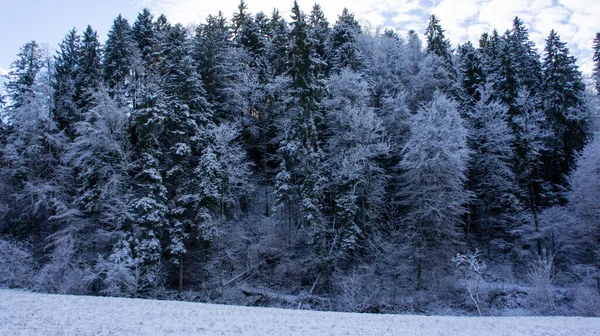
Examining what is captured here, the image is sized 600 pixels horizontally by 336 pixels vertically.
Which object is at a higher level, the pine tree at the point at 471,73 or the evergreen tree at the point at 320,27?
the evergreen tree at the point at 320,27

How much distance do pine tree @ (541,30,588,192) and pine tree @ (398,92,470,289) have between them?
523 inches

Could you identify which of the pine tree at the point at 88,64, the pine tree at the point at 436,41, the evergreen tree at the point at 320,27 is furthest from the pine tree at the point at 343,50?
the pine tree at the point at 88,64

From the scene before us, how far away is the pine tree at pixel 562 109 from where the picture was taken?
3244cm

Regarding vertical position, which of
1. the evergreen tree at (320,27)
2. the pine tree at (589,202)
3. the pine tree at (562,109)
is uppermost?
the evergreen tree at (320,27)

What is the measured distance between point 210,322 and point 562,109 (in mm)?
36128

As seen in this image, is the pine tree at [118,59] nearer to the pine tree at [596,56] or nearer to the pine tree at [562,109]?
the pine tree at [562,109]

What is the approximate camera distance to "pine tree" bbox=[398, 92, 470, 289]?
25422 millimetres

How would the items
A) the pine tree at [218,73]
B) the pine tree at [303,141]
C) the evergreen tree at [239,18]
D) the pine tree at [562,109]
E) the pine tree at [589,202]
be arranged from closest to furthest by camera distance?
the pine tree at [303,141] → the pine tree at [589,202] → the pine tree at [218,73] → the pine tree at [562,109] → the evergreen tree at [239,18]

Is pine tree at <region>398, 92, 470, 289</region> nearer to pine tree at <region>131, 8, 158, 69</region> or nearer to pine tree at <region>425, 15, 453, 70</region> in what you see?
pine tree at <region>425, 15, 453, 70</region>

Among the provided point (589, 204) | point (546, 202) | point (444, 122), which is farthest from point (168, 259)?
point (546, 202)

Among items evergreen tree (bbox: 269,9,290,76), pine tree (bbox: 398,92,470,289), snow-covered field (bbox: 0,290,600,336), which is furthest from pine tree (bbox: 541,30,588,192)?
evergreen tree (bbox: 269,9,290,76)

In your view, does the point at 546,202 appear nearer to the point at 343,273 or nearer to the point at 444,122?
the point at 444,122

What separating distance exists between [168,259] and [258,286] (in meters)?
6.66

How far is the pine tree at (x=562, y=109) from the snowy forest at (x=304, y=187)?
144 mm
